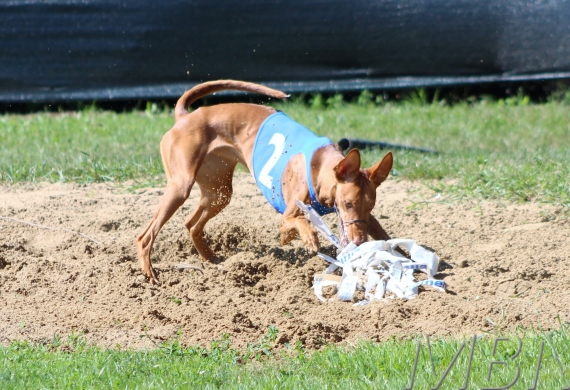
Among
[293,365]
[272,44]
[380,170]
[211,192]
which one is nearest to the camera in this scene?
[293,365]

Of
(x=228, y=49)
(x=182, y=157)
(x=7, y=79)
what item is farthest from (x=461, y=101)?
(x=182, y=157)

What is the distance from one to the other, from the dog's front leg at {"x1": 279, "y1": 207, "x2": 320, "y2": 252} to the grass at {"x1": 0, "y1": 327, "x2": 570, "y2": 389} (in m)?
0.86

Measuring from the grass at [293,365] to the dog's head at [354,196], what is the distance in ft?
2.95

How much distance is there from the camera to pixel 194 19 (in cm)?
954

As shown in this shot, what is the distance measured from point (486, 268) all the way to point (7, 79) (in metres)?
6.68

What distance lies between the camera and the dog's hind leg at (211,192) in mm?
5855

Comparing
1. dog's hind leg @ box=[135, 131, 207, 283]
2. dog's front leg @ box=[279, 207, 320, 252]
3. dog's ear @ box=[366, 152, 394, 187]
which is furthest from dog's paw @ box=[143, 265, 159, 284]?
dog's ear @ box=[366, 152, 394, 187]

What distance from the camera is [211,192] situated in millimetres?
5938

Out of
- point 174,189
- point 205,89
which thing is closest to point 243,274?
point 174,189

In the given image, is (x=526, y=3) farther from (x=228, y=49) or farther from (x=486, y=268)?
(x=486, y=268)

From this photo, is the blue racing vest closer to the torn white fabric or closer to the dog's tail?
the dog's tail

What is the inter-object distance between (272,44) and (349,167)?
519 centimetres

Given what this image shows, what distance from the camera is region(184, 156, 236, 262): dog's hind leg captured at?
5.86 metres

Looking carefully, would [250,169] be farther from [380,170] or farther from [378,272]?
[378,272]
